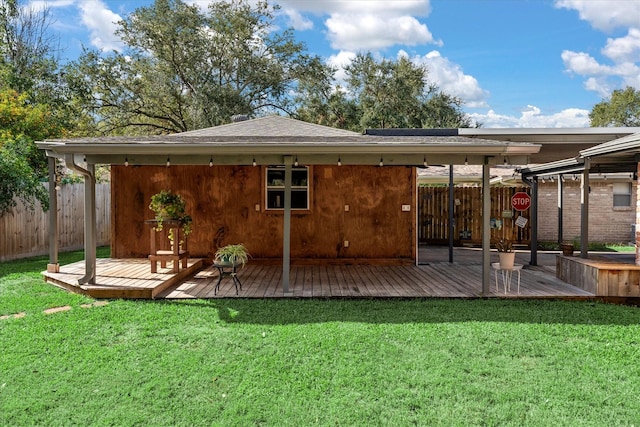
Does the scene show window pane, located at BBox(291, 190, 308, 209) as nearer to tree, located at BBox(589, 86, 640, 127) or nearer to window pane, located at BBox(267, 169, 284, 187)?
window pane, located at BBox(267, 169, 284, 187)

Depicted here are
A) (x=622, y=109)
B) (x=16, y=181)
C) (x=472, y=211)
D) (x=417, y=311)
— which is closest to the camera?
(x=417, y=311)

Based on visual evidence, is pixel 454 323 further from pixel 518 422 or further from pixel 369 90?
pixel 369 90

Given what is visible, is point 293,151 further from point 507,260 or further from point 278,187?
point 507,260

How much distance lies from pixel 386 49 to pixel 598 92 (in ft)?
67.1

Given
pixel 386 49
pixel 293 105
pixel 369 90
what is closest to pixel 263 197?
pixel 293 105

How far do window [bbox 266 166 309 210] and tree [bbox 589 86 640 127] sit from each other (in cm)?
2965

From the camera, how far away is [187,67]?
17422 mm

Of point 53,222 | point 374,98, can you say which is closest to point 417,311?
point 53,222

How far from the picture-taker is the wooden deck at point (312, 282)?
233 inches

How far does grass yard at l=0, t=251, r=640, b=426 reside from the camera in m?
2.98

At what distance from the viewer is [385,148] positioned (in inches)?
220

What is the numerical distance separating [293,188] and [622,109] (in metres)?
31.3

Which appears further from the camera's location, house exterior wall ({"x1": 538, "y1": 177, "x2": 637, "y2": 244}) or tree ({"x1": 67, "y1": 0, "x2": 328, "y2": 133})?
tree ({"x1": 67, "y1": 0, "x2": 328, "y2": 133})

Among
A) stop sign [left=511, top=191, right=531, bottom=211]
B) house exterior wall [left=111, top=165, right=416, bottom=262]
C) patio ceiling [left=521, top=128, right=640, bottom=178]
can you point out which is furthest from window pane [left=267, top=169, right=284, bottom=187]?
stop sign [left=511, top=191, right=531, bottom=211]
